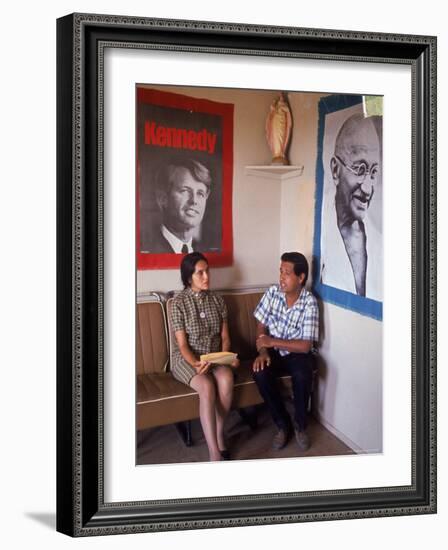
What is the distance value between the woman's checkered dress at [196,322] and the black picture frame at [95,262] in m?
0.23

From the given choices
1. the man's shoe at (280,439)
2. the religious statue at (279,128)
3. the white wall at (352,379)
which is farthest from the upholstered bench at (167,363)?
the religious statue at (279,128)

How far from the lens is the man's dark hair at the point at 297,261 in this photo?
2.39 m

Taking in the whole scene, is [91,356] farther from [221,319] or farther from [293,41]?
[293,41]

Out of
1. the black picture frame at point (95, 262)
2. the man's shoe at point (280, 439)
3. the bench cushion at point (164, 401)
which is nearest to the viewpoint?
the black picture frame at point (95, 262)

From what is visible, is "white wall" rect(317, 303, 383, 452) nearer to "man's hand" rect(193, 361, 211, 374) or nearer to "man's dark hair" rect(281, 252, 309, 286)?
"man's dark hair" rect(281, 252, 309, 286)

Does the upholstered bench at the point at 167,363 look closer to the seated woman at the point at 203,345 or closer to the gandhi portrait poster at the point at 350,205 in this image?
the seated woman at the point at 203,345

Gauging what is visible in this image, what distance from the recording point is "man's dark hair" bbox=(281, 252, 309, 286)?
2.39 m

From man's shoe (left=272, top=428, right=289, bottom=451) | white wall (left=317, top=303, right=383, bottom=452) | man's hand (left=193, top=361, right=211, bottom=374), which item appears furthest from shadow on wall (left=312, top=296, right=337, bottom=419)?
man's hand (left=193, top=361, right=211, bottom=374)

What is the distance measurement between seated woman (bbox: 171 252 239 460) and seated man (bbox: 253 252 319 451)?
11 cm

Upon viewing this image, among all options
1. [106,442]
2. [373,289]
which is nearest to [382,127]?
[373,289]

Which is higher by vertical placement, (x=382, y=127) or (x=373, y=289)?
(x=382, y=127)

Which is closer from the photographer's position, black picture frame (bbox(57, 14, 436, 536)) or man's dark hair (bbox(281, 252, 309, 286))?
black picture frame (bbox(57, 14, 436, 536))

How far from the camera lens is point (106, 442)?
2.29 m

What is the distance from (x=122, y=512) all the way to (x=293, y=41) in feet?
4.65
